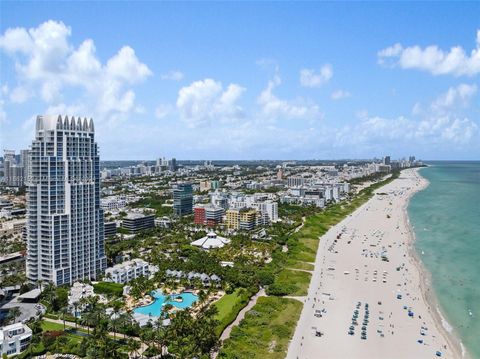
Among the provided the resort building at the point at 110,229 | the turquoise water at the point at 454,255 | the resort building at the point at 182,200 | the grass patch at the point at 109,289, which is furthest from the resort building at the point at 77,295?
the resort building at the point at 182,200

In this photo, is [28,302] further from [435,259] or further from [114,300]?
[435,259]

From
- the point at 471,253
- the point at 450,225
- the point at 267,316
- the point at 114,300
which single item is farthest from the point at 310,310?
the point at 450,225

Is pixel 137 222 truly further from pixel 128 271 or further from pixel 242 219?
pixel 128 271

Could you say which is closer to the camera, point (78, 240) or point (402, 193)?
point (78, 240)

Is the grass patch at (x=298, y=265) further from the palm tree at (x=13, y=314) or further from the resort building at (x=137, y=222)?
the resort building at (x=137, y=222)

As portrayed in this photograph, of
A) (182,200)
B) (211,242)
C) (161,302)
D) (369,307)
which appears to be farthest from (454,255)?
(182,200)
